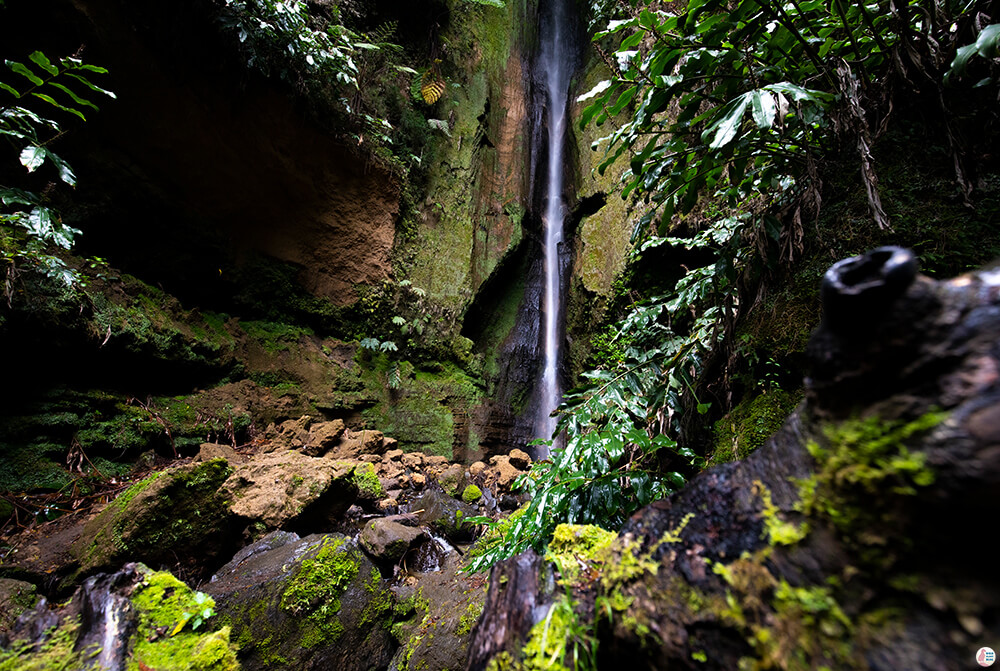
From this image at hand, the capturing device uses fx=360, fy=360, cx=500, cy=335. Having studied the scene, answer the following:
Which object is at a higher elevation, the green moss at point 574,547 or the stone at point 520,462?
the green moss at point 574,547

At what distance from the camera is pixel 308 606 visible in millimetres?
2070

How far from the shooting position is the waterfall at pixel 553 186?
25.1ft

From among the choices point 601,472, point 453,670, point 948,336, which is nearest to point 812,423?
point 948,336

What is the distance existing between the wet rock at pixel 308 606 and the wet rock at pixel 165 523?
0.28 meters

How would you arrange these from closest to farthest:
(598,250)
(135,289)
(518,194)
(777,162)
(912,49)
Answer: (912,49) < (777,162) < (135,289) < (598,250) < (518,194)

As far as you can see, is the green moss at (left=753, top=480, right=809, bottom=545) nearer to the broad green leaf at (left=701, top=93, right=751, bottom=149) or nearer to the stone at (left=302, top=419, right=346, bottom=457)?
the broad green leaf at (left=701, top=93, right=751, bottom=149)

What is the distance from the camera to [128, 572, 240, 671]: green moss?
1260 millimetres

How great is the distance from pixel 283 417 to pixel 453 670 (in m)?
4.05

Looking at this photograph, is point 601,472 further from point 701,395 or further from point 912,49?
point 912,49

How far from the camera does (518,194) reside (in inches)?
334

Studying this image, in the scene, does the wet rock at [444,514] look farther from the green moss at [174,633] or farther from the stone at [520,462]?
the green moss at [174,633]

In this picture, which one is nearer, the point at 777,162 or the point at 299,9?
the point at 777,162

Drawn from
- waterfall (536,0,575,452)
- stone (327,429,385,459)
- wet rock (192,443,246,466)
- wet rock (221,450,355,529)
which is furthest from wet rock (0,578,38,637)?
waterfall (536,0,575,452)

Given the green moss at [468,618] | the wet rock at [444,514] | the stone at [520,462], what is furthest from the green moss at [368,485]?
the stone at [520,462]
